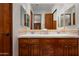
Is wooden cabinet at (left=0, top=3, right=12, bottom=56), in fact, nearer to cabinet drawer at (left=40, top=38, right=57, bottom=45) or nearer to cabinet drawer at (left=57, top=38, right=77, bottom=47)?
cabinet drawer at (left=40, top=38, right=57, bottom=45)

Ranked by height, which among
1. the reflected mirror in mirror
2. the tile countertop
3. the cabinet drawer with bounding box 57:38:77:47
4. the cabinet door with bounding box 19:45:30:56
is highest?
the reflected mirror in mirror

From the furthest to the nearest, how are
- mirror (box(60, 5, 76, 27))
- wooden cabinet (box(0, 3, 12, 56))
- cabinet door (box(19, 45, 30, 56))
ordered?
mirror (box(60, 5, 76, 27)) → wooden cabinet (box(0, 3, 12, 56)) → cabinet door (box(19, 45, 30, 56))

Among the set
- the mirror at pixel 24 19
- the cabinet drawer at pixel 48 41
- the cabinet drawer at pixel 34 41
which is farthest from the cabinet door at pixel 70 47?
the mirror at pixel 24 19

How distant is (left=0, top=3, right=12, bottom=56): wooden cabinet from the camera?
3.36 m

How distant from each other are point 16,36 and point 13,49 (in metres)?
0.29

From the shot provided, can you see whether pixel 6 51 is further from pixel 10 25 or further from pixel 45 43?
pixel 45 43

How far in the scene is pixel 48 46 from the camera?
3270 millimetres

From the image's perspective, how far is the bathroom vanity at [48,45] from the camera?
3.21 m

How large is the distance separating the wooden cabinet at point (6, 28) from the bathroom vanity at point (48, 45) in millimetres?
281

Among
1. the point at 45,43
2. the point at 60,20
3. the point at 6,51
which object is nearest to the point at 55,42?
the point at 45,43

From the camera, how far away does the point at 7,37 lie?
3385 millimetres

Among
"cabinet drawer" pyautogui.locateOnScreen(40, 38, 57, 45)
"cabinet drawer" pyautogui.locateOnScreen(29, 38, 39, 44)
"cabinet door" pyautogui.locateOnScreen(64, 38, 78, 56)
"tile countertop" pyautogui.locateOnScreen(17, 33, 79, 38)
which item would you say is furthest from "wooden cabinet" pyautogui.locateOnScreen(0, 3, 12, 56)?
"cabinet door" pyautogui.locateOnScreen(64, 38, 78, 56)

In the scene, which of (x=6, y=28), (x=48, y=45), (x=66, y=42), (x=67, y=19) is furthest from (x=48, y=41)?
(x=6, y=28)

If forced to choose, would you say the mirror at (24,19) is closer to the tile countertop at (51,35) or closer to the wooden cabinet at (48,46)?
the tile countertop at (51,35)
